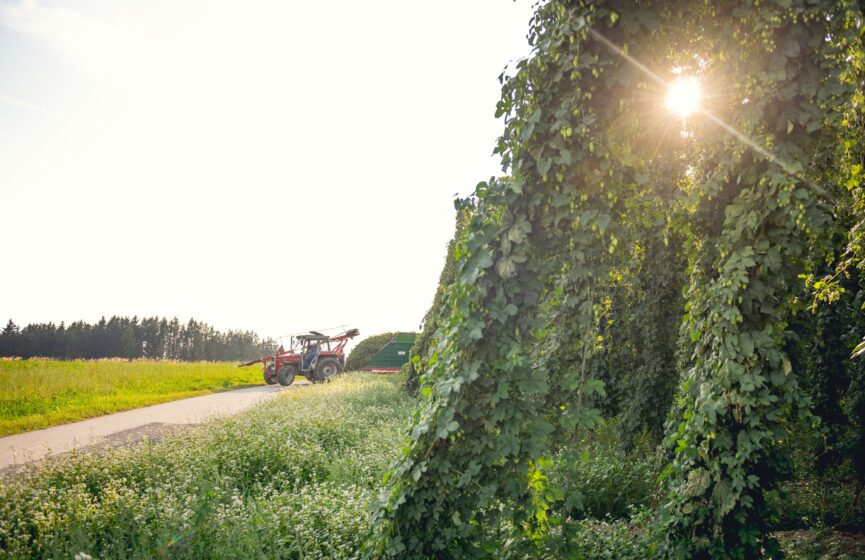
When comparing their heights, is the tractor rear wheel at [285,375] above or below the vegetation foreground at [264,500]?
above

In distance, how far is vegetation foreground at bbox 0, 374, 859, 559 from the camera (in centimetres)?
447

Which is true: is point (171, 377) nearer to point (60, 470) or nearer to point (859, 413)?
point (60, 470)

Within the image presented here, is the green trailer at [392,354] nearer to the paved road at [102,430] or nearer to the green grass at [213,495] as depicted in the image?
the paved road at [102,430]

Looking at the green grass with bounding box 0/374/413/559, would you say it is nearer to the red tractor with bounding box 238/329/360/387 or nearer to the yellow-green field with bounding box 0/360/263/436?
the yellow-green field with bounding box 0/360/263/436

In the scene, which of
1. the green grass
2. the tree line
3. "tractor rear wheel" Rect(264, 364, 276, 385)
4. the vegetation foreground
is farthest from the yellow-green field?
the tree line

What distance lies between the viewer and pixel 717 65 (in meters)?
3.26

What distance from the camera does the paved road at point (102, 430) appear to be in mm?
8680

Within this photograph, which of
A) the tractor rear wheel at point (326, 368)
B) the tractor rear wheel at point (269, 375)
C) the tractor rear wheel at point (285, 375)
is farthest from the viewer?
the tractor rear wheel at point (269, 375)

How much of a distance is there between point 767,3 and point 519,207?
1709mm

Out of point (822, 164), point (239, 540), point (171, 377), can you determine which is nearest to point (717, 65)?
point (822, 164)

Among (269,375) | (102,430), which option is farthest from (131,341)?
(102,430)

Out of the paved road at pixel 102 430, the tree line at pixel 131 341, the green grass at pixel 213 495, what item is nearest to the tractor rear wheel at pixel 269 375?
the paved road at pixel 102 430

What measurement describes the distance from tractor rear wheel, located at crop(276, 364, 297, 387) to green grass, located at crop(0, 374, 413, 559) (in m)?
12.8

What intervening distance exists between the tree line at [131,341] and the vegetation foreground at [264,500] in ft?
121
